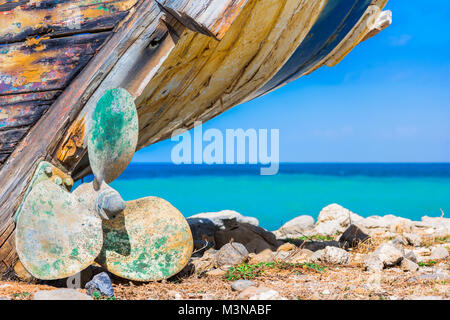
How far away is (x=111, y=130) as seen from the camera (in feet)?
9.44

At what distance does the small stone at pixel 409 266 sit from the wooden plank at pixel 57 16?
2.70 meters

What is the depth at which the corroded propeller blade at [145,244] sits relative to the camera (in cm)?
302

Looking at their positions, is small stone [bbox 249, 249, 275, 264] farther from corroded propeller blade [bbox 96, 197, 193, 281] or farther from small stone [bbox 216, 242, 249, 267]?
corroded propeller blade [bbox 96, 197, 193, 281]

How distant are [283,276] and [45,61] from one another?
7.18 ft

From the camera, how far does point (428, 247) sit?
4.63m

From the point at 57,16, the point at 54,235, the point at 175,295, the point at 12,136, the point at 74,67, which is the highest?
the point at 57,16

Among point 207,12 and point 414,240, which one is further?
point 414,240

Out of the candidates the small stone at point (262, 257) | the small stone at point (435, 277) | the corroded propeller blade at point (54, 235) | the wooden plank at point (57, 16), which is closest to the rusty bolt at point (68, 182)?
the corroded propeller blade at point (54, 235)

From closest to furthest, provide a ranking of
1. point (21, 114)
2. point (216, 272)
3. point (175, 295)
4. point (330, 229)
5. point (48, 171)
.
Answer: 1. point (175, 295)
2. point (48, 171)
3. point (21, 114)
4. point (216, 272)
5. point (330, 229)

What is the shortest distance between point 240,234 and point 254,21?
208 cm

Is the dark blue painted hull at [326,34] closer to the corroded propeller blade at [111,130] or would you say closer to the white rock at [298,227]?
the corroded propeller blade at [111,130]

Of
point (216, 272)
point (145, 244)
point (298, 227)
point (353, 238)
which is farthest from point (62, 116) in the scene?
point (298, 227)

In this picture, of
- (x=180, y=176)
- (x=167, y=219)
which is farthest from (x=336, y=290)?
(x=180, y=176)

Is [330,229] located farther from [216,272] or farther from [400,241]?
[216,272]
